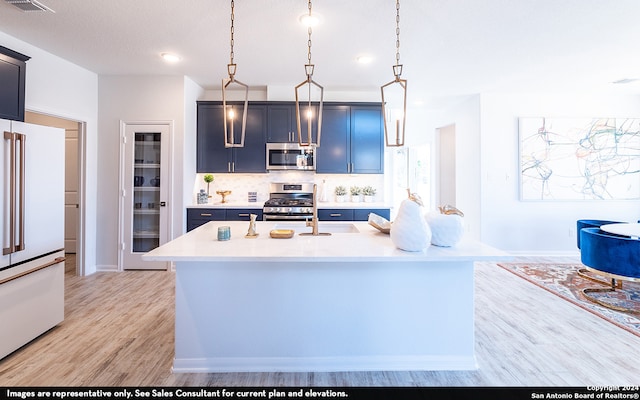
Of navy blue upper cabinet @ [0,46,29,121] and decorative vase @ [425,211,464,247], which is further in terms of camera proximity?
navy blue upper cabinet @ [0,46,29,121]

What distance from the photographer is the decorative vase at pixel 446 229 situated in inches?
77.2

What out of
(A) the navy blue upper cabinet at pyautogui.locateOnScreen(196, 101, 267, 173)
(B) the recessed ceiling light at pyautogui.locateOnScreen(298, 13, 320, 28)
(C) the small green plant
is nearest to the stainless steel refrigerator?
(A) the navy blue upper cabinet at pyautogui.locateOnScreen(196, 101, 267, 173)

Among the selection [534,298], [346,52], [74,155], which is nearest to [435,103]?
[346,52]

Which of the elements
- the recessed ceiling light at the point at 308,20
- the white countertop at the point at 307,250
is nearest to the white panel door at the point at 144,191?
the white countertop at the point at 307,250

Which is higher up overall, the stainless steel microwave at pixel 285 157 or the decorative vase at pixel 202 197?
the stainless steel microwave at pixel 285 157

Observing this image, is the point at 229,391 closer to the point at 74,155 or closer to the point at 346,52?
the point at 346,52

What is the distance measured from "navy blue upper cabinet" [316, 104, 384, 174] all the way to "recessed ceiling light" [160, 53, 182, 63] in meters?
2.11

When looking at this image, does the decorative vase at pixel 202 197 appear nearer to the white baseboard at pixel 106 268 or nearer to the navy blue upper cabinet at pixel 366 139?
the white baseboard at pixel 106 268

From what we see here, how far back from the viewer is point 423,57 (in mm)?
3656

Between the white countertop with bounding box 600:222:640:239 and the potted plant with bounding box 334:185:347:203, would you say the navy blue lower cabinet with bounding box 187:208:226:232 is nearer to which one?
the potted plant with bounding box 334:185:347:203

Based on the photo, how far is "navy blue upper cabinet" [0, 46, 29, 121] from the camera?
2.52 m

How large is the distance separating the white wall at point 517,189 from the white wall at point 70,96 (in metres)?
5.84

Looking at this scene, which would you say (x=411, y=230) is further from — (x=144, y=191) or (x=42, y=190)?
(x=144, y=191)

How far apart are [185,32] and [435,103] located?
→ 4543mm
